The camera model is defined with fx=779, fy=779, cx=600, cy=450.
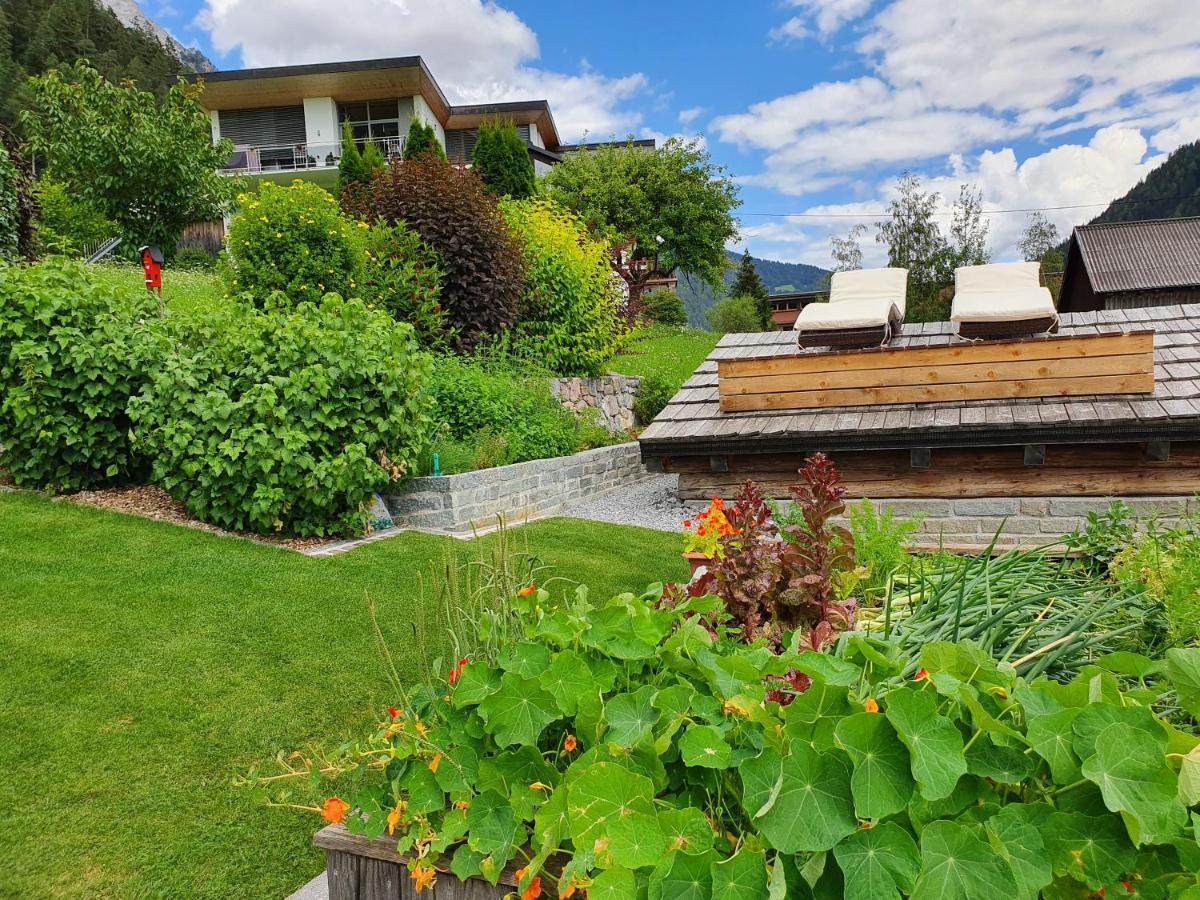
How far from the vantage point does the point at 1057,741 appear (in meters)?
1.06

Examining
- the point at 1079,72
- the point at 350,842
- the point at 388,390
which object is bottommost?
the point at 350,842

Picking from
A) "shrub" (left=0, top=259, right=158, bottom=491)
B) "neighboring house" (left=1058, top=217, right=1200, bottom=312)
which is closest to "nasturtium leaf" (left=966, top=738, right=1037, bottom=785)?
"shrub" (left=0, top=259, right=158, bottom=491)

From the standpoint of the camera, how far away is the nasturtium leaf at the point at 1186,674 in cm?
114

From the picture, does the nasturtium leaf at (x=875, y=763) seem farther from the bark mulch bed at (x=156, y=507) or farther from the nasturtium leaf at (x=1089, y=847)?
the bark mulch bed at (x=156, y=507)

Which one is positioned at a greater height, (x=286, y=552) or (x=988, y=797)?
(x=988, y=797)

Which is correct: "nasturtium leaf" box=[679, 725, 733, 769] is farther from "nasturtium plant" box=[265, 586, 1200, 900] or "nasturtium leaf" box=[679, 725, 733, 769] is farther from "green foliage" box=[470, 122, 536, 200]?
"green foliage" box=[470, 122, 536, 200]

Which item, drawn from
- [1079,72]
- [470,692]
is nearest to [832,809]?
[470,692]

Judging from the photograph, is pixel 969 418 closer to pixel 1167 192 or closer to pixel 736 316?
pixel 736 316

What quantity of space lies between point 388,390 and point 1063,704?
19.3ft

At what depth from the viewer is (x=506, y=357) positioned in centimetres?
1030

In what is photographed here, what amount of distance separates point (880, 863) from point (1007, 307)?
23.6 ft

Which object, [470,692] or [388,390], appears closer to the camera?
[470,692]

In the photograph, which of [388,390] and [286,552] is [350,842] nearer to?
[286,552]

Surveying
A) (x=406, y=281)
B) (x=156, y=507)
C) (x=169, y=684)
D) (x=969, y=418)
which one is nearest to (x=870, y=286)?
(x=969, y=418)
